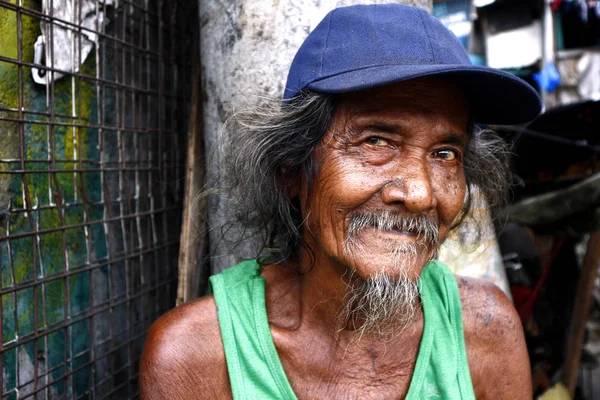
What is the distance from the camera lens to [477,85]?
4.77ft

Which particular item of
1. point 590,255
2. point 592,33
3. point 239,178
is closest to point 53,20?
point 239,178

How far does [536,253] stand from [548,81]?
110 inches

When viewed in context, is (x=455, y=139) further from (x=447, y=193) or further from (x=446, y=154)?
(x=447, y=193)

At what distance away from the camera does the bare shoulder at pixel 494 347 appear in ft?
5.43

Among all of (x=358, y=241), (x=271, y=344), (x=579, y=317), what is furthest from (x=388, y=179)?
(x=579, y=317)

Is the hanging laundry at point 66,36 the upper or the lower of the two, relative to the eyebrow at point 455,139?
upper

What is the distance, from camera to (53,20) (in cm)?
167

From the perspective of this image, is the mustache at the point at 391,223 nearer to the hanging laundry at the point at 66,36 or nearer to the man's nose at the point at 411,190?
the man's nose at the point at 411,190

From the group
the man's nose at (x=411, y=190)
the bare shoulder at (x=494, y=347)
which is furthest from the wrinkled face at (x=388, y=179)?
the bare shoulder at (x=494, y=347)

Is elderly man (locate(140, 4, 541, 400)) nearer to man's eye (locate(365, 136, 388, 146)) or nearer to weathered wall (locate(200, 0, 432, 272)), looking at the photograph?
man's eye (locate(365, 136, 388, 146))

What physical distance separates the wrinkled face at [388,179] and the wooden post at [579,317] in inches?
88.4

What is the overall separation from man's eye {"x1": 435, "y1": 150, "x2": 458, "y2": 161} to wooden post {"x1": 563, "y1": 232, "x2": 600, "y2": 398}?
2174 mm

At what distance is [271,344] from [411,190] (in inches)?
23.7

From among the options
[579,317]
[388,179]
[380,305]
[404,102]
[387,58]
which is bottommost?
[579,317]
